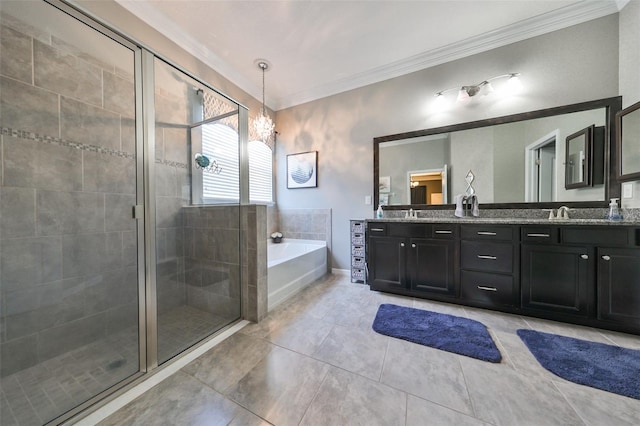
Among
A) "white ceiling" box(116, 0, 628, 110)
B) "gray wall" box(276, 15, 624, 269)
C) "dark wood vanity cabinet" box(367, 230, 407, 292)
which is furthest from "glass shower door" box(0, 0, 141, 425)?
"gray wall" box(276, 15, 624, 269)

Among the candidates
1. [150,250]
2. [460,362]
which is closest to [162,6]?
[150,250]

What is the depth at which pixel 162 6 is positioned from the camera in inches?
75.2

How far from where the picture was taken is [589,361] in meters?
1.31

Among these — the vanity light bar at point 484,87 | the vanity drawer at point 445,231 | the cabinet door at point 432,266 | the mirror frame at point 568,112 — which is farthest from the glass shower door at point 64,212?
the vanity light bar at point 484,87

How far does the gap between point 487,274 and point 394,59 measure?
2.74m

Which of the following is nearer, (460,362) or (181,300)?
(460,362)

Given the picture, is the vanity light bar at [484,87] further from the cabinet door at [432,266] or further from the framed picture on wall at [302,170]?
the framed picture on wall at [302,170]

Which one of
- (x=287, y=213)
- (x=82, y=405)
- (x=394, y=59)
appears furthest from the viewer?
(x=287, y=213)

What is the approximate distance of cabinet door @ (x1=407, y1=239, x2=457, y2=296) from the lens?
2.13 m

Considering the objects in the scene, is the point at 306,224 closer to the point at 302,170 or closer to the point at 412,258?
the point at 302,170

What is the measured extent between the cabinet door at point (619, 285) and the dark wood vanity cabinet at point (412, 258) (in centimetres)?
97

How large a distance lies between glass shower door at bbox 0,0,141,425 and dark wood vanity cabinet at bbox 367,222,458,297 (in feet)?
7.20

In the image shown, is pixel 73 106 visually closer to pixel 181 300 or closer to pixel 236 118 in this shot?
pixel 236 118

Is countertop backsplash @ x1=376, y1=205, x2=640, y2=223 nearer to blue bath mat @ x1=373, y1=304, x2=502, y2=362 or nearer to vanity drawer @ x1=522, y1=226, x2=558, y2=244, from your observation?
vanity drawer @ x1=522, y1=226, x2=558, y2=244
